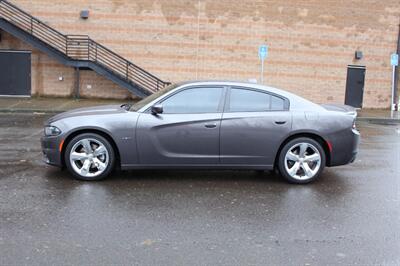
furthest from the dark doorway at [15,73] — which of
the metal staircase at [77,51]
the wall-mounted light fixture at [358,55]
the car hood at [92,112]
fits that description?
the car hood at [92,112]

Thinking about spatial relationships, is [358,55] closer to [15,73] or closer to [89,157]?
[15,73]

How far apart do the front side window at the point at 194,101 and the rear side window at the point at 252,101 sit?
0.22 m

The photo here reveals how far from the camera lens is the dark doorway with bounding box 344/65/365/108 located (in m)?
22.6

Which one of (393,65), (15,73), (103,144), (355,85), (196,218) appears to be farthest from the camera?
(355,85)

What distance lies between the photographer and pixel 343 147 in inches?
285

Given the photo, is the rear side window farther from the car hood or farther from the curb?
the curb

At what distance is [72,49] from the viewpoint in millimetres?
20328

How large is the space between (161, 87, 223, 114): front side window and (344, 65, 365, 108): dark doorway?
1672cm

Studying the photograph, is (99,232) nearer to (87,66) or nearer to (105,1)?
(87,66)

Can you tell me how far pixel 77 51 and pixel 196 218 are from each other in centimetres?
1612

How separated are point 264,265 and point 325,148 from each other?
A: 11.0ft

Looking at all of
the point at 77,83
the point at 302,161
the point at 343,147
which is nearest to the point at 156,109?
the point at 302,161

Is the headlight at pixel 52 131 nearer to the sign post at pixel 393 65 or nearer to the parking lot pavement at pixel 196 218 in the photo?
the parking lot pavement at pixel 196 218

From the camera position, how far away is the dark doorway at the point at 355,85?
22.6m
